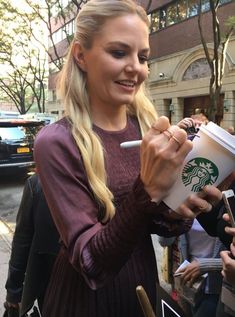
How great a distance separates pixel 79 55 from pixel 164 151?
56cm

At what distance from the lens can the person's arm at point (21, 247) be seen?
7.92 feet

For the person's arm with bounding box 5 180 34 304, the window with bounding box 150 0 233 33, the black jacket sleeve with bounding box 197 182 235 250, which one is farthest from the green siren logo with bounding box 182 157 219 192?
the window with bounding box 150 0 233 33

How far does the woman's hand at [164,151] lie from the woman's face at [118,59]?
14.6 inches

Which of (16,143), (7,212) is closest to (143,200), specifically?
(7,212)

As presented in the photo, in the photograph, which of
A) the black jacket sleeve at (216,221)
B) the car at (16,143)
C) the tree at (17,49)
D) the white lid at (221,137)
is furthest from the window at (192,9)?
the white lid at (221,137)

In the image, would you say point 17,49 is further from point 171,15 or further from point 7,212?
point 7,212

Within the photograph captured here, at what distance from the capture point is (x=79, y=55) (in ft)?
4.29

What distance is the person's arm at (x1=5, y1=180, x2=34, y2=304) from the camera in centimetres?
241

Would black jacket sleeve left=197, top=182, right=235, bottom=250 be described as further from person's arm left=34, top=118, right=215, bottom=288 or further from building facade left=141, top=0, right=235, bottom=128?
building facade left=141, top=0, right=235, bottom=128

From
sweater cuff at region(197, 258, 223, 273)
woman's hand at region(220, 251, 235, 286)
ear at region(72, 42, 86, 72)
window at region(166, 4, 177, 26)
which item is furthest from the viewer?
window at region(166, 4, 177, 26)

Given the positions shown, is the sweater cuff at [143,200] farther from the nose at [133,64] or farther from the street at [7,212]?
the street at [7,212]

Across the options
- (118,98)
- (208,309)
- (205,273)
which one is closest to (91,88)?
(118,98)

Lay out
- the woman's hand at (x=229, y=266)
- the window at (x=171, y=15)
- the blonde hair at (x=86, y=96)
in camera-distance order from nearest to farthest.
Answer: the blonde hair at (x=86, y=96)
the woman's hand at (x=229, y=266)
the window at (x=171, y=15)

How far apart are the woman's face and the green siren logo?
0.41 meters
